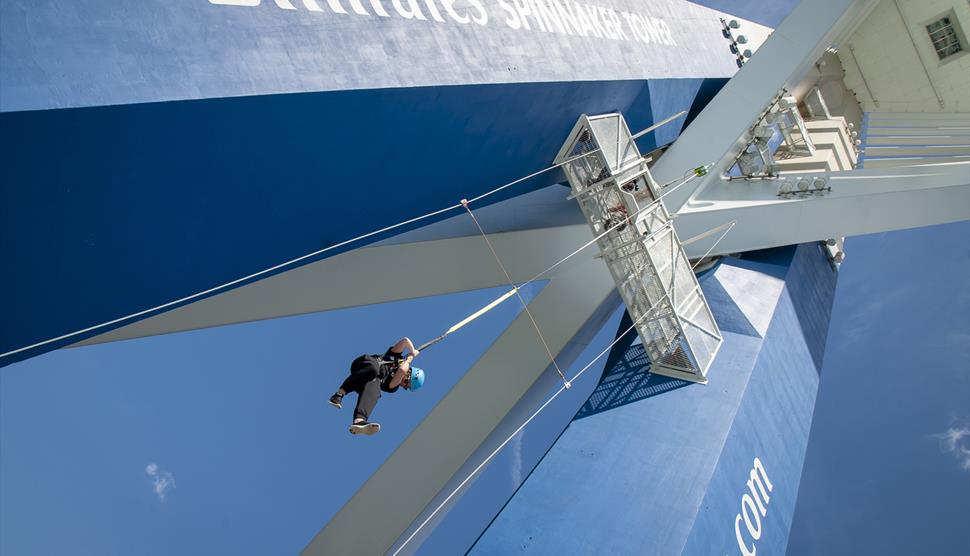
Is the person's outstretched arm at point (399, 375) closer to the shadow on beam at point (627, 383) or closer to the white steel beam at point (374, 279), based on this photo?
the white steel beam at point (374, 279)

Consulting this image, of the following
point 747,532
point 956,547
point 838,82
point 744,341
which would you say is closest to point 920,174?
point 744,341

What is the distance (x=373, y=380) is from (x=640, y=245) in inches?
192

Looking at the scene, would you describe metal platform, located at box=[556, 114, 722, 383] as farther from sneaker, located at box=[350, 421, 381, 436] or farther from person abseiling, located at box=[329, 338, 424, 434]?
sneaker, located at box=[350, 421, 381, 436]

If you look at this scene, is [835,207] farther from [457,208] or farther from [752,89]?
[457,208]

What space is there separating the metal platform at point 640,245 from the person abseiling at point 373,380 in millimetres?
4220

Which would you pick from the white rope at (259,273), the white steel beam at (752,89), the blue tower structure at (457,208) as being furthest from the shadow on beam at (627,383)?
the white rope at (259,273)

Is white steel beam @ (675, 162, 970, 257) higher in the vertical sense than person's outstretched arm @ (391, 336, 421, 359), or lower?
lower

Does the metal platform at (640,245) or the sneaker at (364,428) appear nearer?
the sneaker at (364,428)

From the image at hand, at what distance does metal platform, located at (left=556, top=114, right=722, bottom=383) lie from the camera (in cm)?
984

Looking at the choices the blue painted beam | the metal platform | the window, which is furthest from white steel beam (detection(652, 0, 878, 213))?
the window

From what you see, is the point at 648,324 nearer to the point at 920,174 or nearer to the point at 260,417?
the point at 920,174

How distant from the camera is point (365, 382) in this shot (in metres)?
6.30

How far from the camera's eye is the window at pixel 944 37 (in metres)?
15.5

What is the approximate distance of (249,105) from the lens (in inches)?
204
